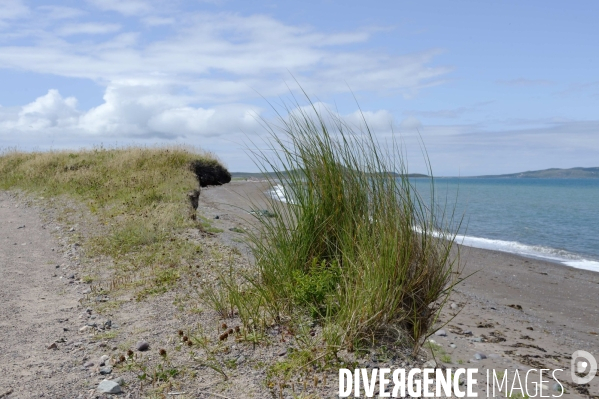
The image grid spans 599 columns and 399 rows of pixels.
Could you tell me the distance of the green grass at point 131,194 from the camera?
8.38 m

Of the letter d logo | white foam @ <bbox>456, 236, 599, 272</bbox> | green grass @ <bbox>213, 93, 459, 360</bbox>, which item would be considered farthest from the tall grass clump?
white foam @ <bbox>456, 236, 599, 272</bbox>

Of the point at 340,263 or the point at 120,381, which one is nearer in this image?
the point at 120,381

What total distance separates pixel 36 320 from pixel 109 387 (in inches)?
104

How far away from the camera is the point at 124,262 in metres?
8.76

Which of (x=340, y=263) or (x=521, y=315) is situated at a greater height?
(x=340, y=263)

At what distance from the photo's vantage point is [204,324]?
5344 millimetres

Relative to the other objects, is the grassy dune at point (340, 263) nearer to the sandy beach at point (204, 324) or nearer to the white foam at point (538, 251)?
the sandy beach at point (204, 324)

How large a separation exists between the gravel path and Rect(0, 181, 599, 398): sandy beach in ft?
0.04

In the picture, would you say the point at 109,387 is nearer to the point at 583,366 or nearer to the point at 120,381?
the point at 120,381

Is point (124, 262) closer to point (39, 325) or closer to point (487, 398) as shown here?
point (39, 325)

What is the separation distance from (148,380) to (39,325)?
2.43 meters

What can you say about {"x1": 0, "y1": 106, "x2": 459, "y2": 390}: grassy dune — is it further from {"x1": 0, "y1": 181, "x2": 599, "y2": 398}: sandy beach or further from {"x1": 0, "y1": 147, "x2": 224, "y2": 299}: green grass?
{"x1": 0, "y1": 147, "x2": 224, "y2": 299}: green grass

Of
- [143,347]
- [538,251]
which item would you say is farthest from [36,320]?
[538,251]

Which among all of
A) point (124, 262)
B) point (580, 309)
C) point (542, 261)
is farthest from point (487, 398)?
point (542, 261)
